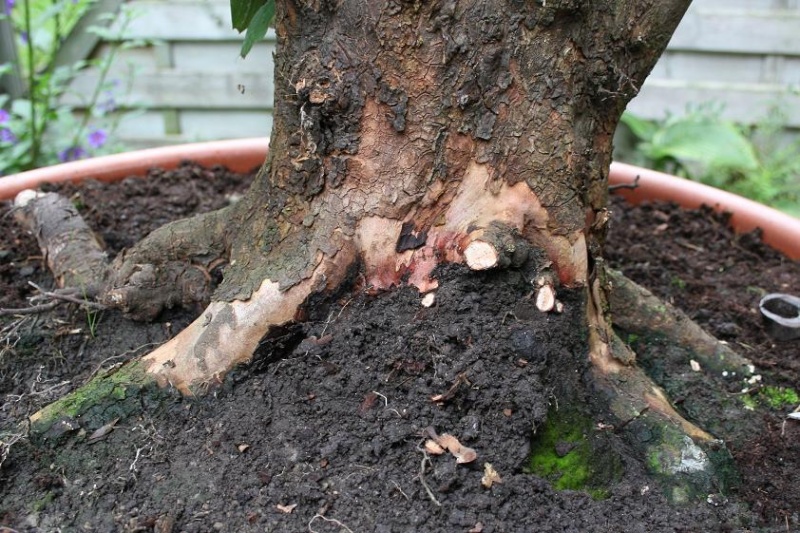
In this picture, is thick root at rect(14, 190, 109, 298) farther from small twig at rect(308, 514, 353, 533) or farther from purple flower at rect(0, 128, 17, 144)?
purple flower at rect(0, 128, 17, 144)

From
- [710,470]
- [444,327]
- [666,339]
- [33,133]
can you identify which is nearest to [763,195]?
[666,339]

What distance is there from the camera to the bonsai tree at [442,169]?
4.09 ft

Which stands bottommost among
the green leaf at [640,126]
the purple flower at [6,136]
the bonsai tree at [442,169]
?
the green leaf at [640,126]

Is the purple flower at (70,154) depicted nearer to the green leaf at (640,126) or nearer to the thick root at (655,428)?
the thick root at (655,428)

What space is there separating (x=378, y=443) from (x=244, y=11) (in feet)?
2.75

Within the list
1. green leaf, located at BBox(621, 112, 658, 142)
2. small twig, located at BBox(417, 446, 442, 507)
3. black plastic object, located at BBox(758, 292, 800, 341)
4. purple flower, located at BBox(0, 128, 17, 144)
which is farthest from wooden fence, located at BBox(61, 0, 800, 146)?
small twig, located at BBox(417, 446, 442, 507)

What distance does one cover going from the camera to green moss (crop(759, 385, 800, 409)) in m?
1.52

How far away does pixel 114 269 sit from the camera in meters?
1.65

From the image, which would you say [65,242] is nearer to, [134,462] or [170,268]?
[170,268]

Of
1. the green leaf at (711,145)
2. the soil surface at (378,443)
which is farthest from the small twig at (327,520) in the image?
the green leaf at (711,145)

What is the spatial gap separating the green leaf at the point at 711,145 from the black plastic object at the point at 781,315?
1863mm

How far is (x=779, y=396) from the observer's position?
60.8 inches

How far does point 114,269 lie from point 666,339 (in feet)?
3.98

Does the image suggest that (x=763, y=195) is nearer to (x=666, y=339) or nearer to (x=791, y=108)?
(x=791, y=108)
